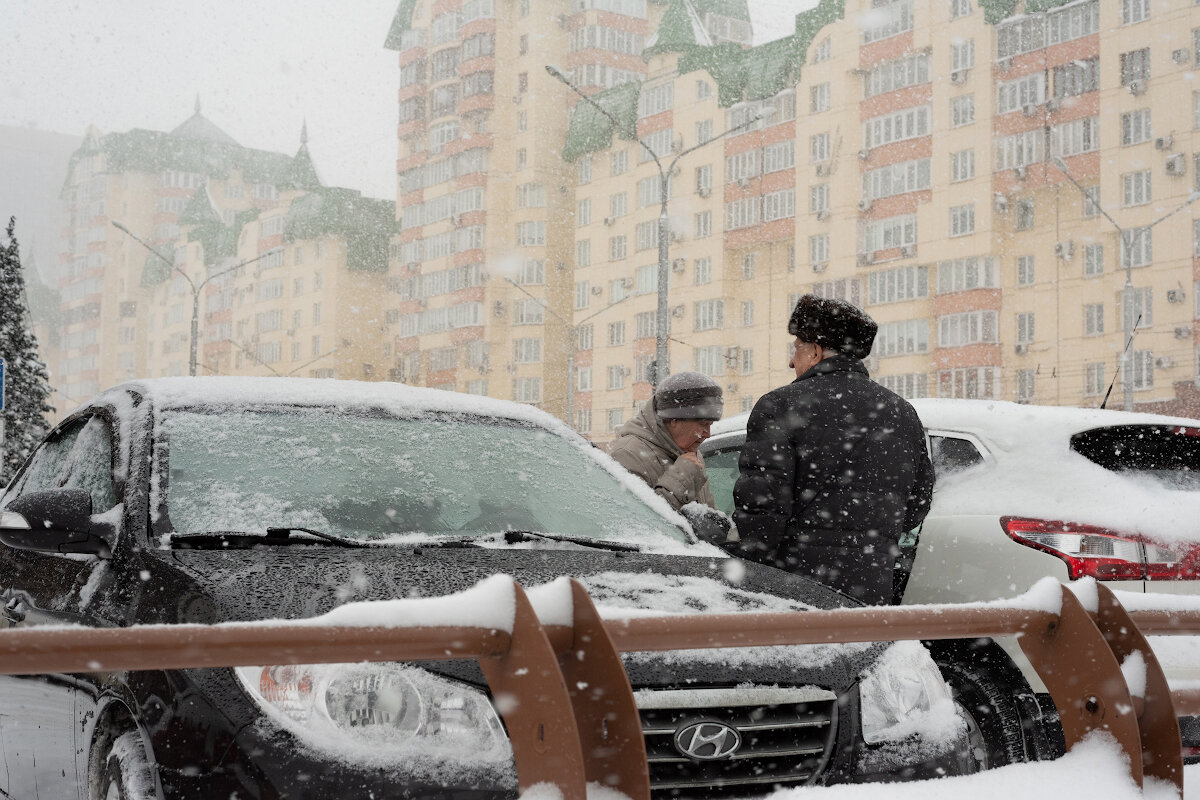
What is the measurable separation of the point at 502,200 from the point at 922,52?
2776 cm

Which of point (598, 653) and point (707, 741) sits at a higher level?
point (598, 653)

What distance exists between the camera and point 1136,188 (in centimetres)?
4556

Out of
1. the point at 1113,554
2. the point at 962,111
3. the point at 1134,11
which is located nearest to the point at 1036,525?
the point at 1113,554

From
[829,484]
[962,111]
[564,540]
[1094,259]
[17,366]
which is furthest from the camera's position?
[962,111]

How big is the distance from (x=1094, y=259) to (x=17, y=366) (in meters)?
33.9

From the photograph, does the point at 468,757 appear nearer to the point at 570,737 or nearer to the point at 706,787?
the point at 706,787

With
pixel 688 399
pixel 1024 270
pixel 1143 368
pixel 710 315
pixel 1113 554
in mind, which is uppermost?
pixel 1024 270

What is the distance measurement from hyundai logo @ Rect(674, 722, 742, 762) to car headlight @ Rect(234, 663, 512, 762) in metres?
0.36

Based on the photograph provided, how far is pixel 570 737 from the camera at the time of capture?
1.98 m

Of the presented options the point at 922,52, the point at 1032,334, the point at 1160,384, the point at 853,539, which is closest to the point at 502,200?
the point at 922,52

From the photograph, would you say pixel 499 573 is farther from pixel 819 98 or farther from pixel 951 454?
pixel 819 98

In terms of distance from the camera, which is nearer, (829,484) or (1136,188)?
(829,484)

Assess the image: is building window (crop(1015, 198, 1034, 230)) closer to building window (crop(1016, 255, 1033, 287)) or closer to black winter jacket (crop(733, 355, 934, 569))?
building window (crop(1016, 255, 1033, 287))

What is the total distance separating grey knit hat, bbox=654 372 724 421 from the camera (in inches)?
235
